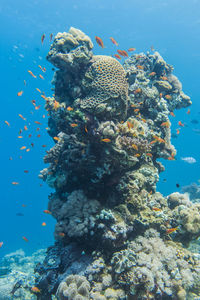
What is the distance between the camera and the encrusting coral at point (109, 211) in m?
4.93

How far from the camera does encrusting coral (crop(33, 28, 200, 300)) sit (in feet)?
16.2

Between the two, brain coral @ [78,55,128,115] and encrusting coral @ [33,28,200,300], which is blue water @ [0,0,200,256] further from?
encrusting coral @ [33,28,200,300]

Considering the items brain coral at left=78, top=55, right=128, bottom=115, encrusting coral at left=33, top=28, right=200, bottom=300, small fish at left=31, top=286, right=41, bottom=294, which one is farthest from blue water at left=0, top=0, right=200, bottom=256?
small fish at left=31, top=286, right=41, bottom=294

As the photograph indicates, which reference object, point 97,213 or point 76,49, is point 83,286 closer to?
point 97,213

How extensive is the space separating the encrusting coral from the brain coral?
35mm

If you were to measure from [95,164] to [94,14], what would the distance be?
2211 inches

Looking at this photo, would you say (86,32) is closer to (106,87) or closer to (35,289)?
(106,87)

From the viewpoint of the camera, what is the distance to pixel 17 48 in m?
58.9

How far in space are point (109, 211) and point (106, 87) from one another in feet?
13.6

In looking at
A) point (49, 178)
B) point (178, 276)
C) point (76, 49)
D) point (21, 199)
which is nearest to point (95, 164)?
point (49, 178)

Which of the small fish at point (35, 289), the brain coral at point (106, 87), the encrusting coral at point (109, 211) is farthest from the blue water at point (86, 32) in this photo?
the small fish at point (35, 289)

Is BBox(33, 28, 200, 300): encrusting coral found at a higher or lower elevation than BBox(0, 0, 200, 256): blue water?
lower

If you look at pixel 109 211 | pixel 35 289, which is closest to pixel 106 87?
pixel 109 211

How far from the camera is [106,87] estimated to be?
6.92 metres
